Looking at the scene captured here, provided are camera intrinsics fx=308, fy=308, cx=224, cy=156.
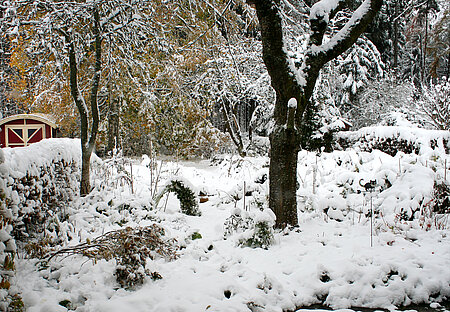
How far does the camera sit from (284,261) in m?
3.37

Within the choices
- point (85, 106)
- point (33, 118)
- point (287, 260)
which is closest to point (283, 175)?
point (287, 260)

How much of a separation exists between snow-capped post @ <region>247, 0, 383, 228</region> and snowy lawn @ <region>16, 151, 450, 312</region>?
51 centimetres

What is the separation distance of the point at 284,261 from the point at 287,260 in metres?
0.04

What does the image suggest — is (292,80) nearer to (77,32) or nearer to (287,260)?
(287,260)

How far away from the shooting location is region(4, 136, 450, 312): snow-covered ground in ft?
8.26

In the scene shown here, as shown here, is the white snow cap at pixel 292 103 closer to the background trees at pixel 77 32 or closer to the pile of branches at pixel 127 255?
the pile of branches at pixel 127 255

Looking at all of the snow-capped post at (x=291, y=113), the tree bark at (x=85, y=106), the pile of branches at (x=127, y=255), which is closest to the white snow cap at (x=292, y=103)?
the snow-capped post at (x=291, y=113)

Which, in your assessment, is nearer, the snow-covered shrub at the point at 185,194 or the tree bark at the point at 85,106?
the tree bark at the point at 85,106

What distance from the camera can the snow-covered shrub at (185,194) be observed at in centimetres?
500

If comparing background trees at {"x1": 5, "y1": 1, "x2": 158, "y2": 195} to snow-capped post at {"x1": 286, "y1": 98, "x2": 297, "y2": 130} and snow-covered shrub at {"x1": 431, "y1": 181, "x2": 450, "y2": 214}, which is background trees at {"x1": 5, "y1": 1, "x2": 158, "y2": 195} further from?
snow-covered shrub at {"x1": 431, "y1": 181, "x2": 450, "y2": 214}

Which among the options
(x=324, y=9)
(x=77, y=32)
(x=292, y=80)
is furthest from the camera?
(x=77, y=32)

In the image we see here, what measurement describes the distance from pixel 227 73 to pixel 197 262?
9285mm

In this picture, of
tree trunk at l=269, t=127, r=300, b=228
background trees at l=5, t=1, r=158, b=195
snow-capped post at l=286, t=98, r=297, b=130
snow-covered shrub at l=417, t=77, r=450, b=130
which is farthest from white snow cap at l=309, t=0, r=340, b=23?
snow-covered shrub at l=417, t=77, r=450, b=130

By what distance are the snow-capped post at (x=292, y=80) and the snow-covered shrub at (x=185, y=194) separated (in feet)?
4.75
